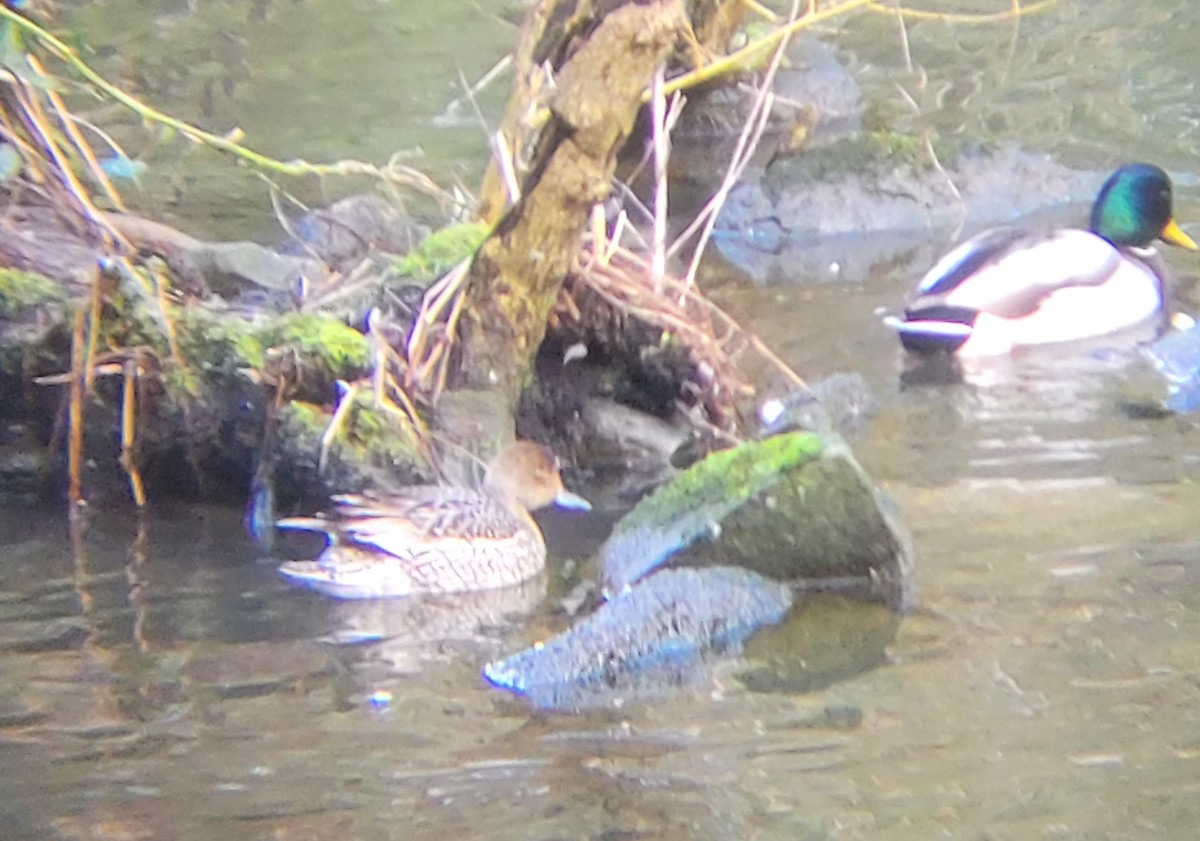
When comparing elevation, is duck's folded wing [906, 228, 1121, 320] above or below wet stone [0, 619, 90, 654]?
above

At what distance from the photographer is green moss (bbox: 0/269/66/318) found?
21.8 feet

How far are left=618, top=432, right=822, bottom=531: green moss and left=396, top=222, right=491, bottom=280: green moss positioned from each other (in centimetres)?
131

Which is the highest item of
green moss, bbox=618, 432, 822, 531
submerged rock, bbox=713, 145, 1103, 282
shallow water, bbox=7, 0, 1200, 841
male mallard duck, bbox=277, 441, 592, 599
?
submerged rock, bbox=713, 145, 1103, 282

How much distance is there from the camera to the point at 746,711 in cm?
454

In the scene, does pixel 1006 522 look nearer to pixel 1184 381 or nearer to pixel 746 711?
pixel 746 711

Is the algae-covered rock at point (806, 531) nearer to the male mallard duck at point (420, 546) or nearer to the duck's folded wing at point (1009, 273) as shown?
the male mallard duck at point (420, 546)

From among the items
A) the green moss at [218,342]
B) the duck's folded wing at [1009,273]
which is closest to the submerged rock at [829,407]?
the duck's folded wing at [1009,273]

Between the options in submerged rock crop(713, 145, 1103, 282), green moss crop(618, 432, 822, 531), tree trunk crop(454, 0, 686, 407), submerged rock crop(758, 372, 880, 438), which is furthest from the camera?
submerged rock crop(713, 145, 1103, 282)

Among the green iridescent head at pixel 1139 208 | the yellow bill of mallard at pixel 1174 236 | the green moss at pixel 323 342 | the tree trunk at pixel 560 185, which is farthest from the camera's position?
the yellow bill of mallard at pixel 1174 236

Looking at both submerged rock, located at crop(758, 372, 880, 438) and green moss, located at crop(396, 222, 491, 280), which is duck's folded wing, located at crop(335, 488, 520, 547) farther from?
submerged rock, located at crop(758, 372, 880, 438)

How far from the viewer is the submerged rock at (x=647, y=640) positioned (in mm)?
4711

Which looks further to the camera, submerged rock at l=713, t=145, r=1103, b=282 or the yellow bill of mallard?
submerged rock at l=713, t=145, r=1103, b=282

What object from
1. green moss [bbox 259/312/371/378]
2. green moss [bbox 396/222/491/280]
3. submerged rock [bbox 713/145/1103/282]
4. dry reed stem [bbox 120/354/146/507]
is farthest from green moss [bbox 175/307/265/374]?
submerged rock [bbox 713/145/1103/282]

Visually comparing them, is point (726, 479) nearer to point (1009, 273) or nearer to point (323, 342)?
point (323, 342)
